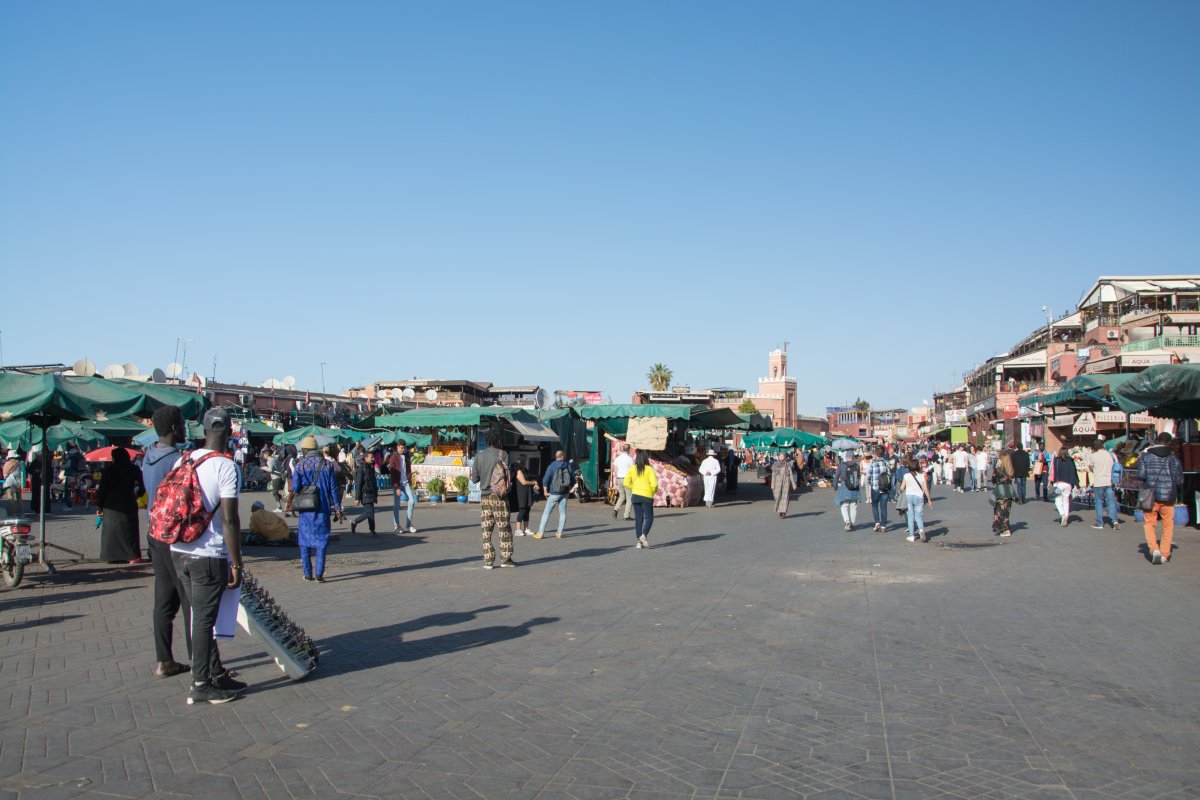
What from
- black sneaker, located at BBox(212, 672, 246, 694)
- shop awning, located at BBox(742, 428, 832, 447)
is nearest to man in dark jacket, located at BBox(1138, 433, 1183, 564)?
black sneaker, located at BBox(212, 672, 246, 694)

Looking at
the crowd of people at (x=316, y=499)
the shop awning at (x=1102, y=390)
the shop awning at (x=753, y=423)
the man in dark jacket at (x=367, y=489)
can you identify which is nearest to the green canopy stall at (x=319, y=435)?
the crowd of people at (x=316, y=499)

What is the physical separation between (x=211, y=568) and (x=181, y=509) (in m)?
0.40

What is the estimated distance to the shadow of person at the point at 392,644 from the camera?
21.7 ft

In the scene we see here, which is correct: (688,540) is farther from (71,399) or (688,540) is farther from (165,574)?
(165,574)

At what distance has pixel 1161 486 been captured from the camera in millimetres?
12172

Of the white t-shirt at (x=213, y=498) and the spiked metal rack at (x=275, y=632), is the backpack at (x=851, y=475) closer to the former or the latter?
the spiked metal rack at (x=275, y=632)

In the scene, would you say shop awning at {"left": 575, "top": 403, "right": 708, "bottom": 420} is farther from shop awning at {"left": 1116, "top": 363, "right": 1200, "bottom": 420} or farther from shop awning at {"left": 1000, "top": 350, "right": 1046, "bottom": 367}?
shop awning at {"left": 1000, "top": 350, "right": 1046, "bottom": 367}

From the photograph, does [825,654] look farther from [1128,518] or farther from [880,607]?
[1128,518]

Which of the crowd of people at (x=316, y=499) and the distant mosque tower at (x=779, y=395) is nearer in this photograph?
the crowd of people at (x=316, y=499)

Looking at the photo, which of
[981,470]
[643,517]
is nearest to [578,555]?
[643,517]

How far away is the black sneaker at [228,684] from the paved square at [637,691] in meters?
0.12

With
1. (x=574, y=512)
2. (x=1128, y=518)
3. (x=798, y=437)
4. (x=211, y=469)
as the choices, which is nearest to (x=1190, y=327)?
(x=798, y=437)

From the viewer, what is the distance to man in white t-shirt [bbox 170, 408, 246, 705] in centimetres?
548

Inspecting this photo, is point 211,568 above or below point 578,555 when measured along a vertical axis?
above
